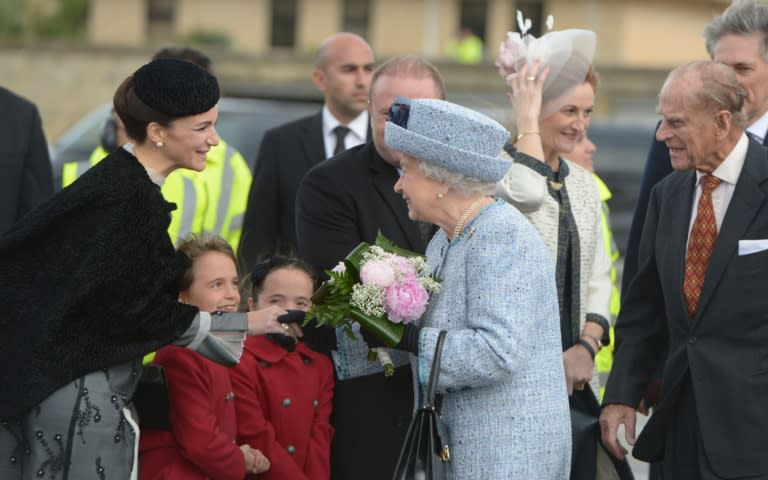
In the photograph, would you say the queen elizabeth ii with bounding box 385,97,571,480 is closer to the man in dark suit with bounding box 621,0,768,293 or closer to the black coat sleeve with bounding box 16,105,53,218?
the man in dark suit with bounding box 621,0,768,293

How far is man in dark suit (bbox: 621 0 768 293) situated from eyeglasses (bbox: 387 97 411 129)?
1.73 m

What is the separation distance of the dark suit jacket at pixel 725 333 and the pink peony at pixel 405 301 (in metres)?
1.21

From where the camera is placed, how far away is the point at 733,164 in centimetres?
522

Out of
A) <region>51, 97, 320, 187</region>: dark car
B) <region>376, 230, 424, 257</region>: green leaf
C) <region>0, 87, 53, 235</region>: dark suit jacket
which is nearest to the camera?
<region>376, 230, 424, 257</region>: green leaf

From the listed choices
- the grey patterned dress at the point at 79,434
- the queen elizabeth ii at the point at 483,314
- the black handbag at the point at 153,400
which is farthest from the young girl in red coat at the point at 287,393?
the queen elizabeth ii at the point at 483,314

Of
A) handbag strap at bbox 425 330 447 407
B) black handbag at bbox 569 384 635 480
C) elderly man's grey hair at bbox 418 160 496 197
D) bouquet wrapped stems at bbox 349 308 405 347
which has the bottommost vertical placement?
black handbag at bbox 569 384 635 480

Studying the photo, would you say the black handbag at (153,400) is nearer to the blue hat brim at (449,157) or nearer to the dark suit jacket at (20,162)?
the blue hat brim at (449,157)

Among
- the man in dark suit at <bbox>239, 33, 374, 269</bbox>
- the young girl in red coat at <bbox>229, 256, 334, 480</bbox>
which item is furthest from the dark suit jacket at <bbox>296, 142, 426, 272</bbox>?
the man in dark suit at <bbox>239, 33, 374, 269</bbox>

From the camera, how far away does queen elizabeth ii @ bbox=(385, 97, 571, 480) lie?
439 centimetres

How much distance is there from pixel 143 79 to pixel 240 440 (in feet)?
4.77

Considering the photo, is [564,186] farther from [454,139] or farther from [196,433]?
[196,433]

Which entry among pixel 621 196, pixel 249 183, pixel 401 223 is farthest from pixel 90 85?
pixel 401 223

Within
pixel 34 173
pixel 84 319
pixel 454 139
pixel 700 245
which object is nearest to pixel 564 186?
pixel 700 245

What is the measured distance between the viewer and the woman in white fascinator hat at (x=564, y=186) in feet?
18.0
